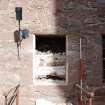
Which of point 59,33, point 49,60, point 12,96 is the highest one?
point 59,33

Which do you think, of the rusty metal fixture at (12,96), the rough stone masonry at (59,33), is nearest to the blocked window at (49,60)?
the rough stone masonry at (59,33)

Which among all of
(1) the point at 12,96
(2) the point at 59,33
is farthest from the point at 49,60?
(1) the point at 12,96

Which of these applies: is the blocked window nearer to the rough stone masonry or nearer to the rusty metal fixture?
the rough stone masonry

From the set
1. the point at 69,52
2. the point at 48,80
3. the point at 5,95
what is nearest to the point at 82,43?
the point at 69,52

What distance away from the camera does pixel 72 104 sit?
34.0 feet

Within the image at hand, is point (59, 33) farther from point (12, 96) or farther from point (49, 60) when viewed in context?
point (12, 96)

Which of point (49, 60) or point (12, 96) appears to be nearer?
point (12, 96)

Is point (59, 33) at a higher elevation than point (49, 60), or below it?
higher

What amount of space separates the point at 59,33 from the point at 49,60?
0.64 metres

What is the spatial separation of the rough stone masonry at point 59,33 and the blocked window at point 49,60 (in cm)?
18

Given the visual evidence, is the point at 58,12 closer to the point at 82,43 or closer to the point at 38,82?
the point at 82,43

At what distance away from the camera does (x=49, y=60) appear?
10562mm

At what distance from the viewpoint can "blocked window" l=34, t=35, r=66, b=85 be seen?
10516mm

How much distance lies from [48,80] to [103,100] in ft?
4.14
